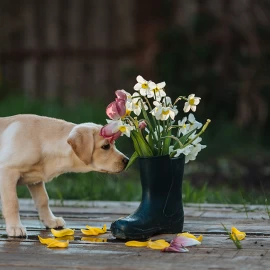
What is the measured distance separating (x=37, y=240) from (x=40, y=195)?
1.70ft

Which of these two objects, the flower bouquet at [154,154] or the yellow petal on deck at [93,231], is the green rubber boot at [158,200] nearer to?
the flower bouquet at [154,154]

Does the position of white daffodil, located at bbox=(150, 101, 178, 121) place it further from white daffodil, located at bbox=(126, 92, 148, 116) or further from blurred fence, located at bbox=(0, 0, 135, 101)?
blurred fence, located at bbox=(0, 0, 135, 101)

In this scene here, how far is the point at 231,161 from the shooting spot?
314 inches

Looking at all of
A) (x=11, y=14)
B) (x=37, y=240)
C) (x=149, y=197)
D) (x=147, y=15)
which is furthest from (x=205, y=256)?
(x=11, y=14)

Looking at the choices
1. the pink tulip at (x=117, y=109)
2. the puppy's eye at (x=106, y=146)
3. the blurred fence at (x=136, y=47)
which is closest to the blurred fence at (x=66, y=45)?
the blurred fence at (x=136, y=47)

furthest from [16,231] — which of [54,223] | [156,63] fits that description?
[156,63]

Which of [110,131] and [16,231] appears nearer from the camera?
[110,131]

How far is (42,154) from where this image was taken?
366cm

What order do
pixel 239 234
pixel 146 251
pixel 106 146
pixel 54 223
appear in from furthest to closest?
pixel 54 223
pixel 106 146
pixel 239 234
pixel 146 251

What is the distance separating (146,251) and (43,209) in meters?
0.94

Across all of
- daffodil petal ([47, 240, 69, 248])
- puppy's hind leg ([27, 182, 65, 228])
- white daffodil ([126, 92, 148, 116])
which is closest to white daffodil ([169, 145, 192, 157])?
white daffodil ([126, 92, 148, 116])

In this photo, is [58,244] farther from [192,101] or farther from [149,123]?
[192,101]

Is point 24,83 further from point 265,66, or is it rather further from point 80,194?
point 80,194

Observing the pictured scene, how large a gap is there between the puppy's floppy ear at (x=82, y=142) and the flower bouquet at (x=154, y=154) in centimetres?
16
